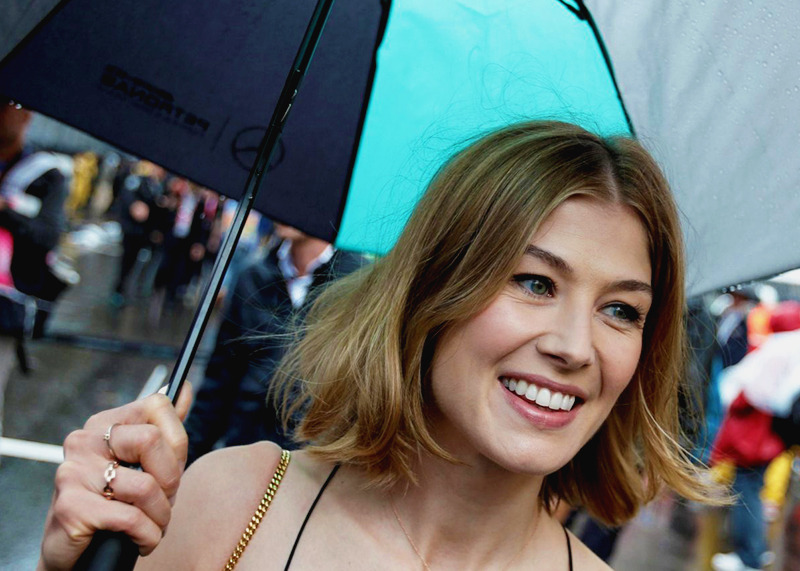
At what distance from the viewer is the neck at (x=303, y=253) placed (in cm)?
462

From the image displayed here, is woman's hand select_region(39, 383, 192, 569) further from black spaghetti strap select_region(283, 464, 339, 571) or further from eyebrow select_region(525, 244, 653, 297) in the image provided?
eyebrow select_region(525, 244, 653, 297)

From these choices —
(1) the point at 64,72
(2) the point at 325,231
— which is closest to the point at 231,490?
(2) the point at 325,231

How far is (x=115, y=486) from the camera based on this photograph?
1.51m

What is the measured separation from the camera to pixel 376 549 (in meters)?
2.06

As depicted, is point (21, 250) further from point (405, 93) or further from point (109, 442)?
point (109, 442)

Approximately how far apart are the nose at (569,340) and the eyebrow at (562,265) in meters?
0.09

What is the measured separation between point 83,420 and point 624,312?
649cm

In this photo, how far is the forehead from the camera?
1.94 metres

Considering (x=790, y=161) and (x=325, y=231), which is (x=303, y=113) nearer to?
(x=325, y=231)

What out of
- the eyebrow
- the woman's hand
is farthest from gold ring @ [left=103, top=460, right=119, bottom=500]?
the eyebrow

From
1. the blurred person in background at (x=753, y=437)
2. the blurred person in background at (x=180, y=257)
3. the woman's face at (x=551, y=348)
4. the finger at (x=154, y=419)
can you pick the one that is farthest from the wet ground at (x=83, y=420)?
the woman's face at (x=551, y=348)

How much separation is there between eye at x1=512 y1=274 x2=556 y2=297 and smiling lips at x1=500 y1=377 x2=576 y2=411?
20 centimetres

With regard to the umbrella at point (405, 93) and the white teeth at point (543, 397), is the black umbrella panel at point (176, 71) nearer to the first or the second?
the umbrella at point (405, 93)

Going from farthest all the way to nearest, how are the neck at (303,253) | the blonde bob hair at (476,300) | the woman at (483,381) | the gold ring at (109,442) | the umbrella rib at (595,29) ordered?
the neck at (303,253) → the umbrella rib at (595,29) → the blonde bob hair at (476,300) → the woman at (483,381) → the gold ring at (109,442)
